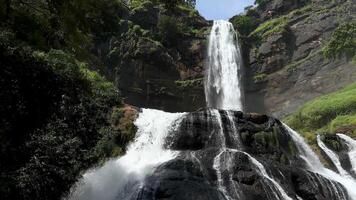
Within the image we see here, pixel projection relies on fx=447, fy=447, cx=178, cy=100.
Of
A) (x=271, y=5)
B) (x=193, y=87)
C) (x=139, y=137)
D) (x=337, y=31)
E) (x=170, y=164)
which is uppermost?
(x=271, y=5)

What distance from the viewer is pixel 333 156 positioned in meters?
22.3

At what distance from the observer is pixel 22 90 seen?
1411cm

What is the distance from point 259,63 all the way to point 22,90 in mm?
29515

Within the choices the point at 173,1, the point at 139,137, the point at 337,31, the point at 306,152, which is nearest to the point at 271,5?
the point at 337,31

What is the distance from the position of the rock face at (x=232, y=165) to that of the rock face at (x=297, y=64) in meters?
17.1

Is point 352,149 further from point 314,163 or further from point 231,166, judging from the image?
point 231,166

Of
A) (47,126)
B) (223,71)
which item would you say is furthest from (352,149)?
A: (223,71)

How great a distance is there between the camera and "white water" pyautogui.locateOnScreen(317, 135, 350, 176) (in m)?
21.3

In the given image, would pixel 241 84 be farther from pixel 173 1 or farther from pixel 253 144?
pixel 173 1

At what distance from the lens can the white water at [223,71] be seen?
3800cm

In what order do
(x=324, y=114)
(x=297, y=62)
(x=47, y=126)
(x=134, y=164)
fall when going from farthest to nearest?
(x=297, y=62)
(x=324, y=114)
(x=134, y=164)
(x=47, y=126)

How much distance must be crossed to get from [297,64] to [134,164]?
86.4 feet

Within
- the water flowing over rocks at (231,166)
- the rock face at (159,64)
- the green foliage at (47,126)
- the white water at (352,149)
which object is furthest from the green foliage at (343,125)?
the green foliage at (47,126)

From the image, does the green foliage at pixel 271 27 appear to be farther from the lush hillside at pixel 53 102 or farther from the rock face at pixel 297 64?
the lush hillside at pixel 53 102
